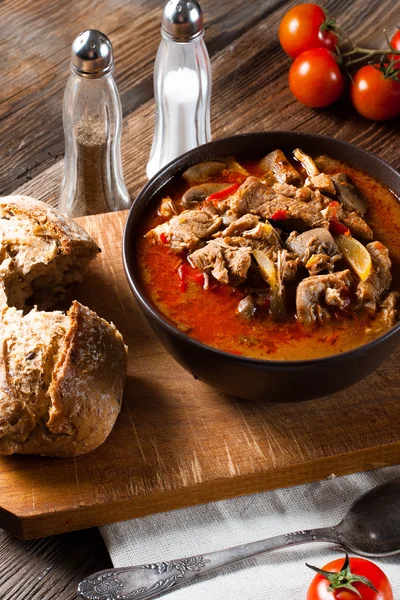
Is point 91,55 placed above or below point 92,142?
above

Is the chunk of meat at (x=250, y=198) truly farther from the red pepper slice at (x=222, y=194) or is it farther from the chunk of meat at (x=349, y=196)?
the chunk of meat at (x=349, y=196)

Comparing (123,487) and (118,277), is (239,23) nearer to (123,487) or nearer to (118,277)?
(118,277)

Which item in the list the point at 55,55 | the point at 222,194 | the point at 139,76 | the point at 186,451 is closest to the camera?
the point at 186,451

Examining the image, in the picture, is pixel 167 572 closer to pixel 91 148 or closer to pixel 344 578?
pixel 344 578

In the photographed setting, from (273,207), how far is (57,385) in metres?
1.12

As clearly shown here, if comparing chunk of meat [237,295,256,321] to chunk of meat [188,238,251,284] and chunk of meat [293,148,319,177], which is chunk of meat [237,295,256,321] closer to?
chunk of meat [188,238,251,284]

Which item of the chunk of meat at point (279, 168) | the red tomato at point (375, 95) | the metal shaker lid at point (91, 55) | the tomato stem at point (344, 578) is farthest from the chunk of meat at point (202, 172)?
the tomato stem at point (344, 578)

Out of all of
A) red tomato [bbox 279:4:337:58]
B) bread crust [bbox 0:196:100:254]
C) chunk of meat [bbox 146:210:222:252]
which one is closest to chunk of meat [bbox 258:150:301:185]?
chunk of meat [bbox 146:210:222:252]

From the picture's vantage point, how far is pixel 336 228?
11.7ft

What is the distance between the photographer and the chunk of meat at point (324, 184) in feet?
12.2

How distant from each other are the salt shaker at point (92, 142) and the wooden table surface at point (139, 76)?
23 cm

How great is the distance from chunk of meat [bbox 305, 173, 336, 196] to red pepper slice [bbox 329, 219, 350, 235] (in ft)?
0.63

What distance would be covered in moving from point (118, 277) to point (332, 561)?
64.0 inches

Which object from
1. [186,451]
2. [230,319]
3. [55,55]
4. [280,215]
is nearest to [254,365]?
[230,319]
